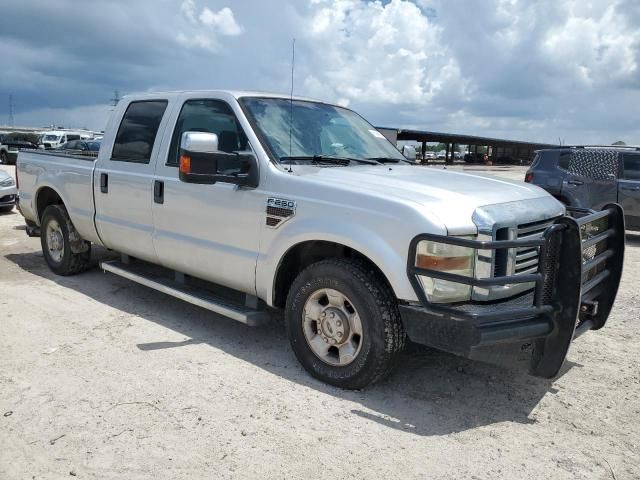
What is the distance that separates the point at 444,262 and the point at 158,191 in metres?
2.68

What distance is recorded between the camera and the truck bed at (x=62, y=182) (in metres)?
5.79

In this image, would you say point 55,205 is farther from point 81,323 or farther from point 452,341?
point 452,341

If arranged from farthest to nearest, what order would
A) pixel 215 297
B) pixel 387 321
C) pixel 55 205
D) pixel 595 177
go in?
pixel 595 177 → pixel 55 205 → pixel 215 297 → pixel 387 321

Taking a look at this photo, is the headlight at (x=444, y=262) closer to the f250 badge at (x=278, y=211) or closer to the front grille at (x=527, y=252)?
the front grille at (x=527, y=252)

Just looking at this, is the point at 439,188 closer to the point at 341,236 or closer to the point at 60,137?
the point at 341,236

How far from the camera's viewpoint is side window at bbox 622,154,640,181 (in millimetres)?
9992

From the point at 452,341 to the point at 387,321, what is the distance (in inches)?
17.3

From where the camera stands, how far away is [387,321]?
3477mm

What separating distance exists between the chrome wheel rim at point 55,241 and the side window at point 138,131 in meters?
1.56

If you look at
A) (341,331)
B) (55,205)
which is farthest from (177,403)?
(55,205)

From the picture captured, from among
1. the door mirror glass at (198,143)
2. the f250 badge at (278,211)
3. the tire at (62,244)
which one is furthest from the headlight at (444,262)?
the tire at (62,244)

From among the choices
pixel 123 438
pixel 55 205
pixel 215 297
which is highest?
pixel 55 205

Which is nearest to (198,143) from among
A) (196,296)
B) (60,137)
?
(196,296)

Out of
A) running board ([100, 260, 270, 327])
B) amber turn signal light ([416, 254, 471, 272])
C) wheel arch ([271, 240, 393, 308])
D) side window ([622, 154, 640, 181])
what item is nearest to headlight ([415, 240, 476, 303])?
amber turn signal light ([416, 254, 471, 272])
